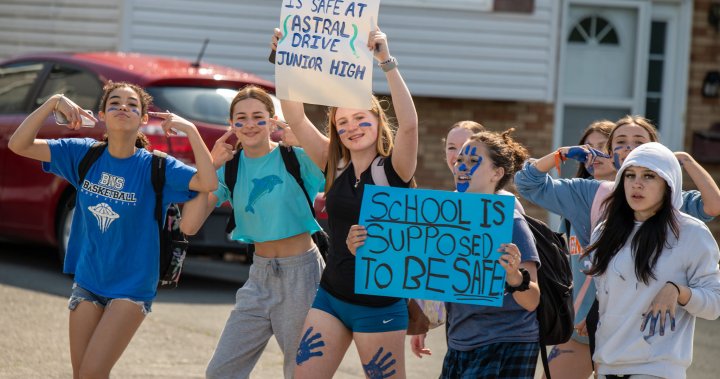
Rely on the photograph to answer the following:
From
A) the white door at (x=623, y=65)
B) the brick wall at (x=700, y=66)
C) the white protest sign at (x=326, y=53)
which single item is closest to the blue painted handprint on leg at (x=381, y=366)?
the white protest sign at (x=326, y=53)

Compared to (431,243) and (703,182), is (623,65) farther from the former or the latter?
(431,243)

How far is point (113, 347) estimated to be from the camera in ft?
17.6

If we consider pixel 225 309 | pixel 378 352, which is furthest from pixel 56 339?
pixel 378 352

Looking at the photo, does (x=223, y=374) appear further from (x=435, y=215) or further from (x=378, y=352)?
(x=435, y=215)

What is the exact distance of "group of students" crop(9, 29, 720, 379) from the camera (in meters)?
4.78

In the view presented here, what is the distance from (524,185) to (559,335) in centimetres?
97

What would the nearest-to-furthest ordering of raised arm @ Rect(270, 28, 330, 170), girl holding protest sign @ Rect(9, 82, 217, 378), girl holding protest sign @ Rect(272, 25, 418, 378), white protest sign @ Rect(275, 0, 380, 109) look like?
1. girl holding protest sign @ Rect(272, 25, 418, 378)
2. white protest sign @ Rect(275, 0, 380, 109)
3. girl holding protest sign @ Rect(9, 82, 217, 378)
4. raised arm @ Rect(270, 28, 330, 170)

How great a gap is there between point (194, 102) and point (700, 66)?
7326mm

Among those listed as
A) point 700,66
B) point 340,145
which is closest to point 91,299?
point 340,145

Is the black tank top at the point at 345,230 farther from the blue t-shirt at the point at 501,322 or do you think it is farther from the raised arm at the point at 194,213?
the raised arm at the point at 194,213

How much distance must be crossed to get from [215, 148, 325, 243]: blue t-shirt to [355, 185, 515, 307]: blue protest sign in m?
0.70

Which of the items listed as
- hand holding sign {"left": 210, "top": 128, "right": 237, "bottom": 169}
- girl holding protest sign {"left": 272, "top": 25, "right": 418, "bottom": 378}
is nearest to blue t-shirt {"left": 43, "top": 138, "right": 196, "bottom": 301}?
hand holding sign {"left": 210, "top": 128, "right": 237, "bottom": 169}

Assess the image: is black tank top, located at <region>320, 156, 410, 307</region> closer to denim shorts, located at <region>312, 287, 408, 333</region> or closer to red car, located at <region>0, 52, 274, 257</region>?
denim shorts, located at <region>312, 287, 408, 333</region>

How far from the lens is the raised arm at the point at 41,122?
558 cm
